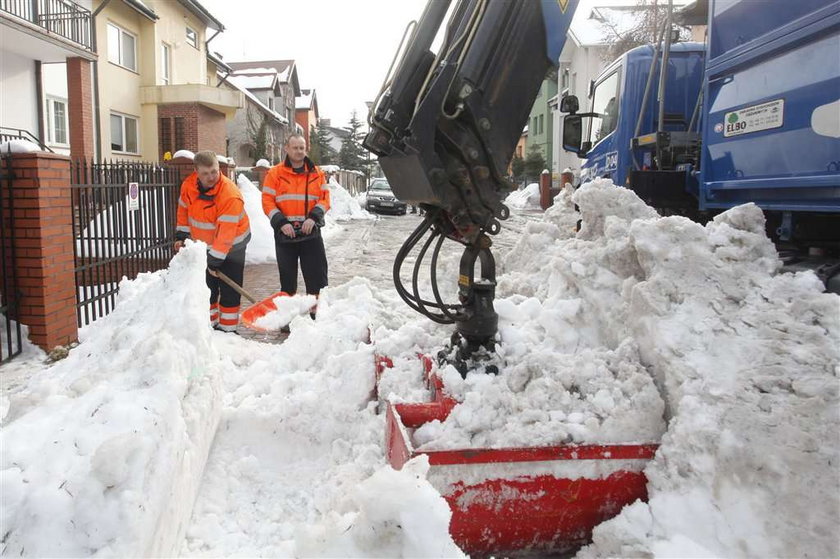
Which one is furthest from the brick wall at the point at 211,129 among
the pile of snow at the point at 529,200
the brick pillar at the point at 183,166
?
the brick pillar at the point at 183,166

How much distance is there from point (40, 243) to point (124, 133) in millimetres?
18645

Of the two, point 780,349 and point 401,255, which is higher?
point 401,255

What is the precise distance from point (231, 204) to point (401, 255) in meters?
3.12

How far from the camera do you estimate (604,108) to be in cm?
696

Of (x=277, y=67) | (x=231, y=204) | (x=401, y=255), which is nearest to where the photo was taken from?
(x=401, y=255)

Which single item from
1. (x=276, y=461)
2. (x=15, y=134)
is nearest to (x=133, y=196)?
(x=276, y=461)

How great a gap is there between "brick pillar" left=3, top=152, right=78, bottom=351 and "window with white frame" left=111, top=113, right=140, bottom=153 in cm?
1732

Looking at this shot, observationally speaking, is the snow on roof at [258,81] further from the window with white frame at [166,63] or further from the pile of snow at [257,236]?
the pile of snow at [257,236]

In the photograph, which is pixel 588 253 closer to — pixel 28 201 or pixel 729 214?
pixel 729 214

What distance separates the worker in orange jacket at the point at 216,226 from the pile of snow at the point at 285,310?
0.32 m

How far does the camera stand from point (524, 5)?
2.80m

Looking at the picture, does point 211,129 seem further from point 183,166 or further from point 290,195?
point 290,195

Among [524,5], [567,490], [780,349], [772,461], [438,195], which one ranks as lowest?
[567,490]

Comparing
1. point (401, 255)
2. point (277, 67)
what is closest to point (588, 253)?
point (401, 255)
